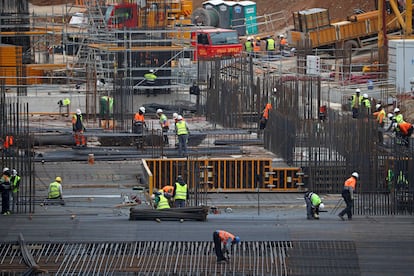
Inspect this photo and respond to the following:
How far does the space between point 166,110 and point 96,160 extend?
7.84m

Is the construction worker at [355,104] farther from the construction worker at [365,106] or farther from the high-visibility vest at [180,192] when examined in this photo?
the high-visibility vest at [180,192]

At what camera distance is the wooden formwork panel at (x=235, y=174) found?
3275 cm

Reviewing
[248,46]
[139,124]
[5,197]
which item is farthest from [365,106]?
[248,46]

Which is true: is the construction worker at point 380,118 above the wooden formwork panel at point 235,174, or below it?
above

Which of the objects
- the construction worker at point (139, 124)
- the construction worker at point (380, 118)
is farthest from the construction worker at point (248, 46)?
the construction worker at point (139, 124)

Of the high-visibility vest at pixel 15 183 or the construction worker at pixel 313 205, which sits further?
the high-visibility vest at pixel 15 183

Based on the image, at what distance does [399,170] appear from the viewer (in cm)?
3002

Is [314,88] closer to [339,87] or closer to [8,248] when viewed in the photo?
[339,87]

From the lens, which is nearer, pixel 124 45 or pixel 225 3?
pixel 124 45

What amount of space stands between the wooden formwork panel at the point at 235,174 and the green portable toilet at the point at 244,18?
32432mm

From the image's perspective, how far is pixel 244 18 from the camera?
65.3m

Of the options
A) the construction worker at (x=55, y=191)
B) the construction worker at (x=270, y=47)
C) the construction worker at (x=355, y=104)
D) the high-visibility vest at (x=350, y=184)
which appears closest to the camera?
the high-visibility vest at (x=350, y=184)

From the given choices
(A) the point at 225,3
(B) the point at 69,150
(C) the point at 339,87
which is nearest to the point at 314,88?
(C) the point at 339,87

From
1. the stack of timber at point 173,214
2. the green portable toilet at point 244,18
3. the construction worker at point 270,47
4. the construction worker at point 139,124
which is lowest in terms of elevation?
the stack of timber at point 173,214
